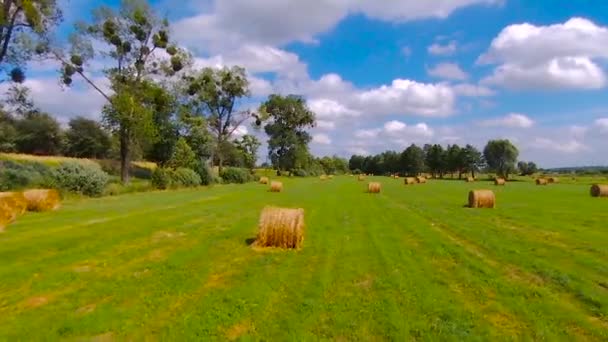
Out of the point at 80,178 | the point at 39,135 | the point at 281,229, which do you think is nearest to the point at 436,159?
the point at 39,135

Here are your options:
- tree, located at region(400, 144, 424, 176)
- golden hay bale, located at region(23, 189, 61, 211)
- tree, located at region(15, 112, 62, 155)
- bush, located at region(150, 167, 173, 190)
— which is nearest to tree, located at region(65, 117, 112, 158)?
tree, located at region(15, 112, 62, 155)

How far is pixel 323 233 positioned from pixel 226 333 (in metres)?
9.27

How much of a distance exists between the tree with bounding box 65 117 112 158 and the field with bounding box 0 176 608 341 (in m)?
75.5

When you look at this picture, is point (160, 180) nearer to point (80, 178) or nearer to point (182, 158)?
point (182, 158)

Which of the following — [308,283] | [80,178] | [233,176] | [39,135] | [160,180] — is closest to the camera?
[308,283]

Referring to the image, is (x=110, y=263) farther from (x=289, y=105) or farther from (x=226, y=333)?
(x=289, y=105)

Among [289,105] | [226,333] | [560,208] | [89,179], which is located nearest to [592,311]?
[226,333]

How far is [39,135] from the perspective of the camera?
268 feet

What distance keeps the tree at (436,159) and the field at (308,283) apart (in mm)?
114067

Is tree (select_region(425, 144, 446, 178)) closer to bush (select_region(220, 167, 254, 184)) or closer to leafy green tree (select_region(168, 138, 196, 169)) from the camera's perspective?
bush (select_region(220, 167, 254, 184))

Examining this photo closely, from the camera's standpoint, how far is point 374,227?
17.0 meters

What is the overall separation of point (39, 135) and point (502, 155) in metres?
105

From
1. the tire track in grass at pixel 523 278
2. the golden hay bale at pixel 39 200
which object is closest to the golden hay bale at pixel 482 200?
the tire track in grass at pixel 523 278

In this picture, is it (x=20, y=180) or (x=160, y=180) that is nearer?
(x=20, y=180)
